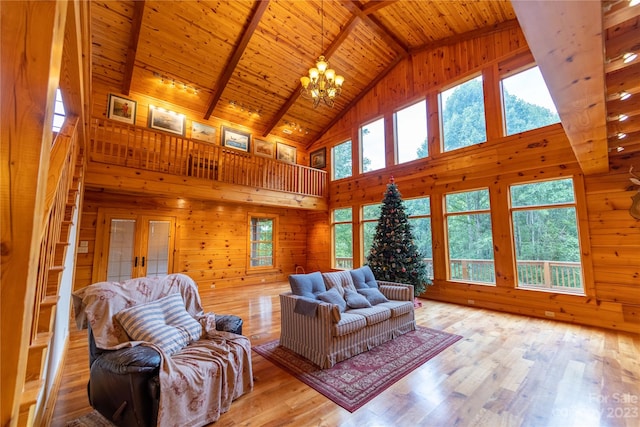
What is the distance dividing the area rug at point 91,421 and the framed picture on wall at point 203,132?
6353 mm

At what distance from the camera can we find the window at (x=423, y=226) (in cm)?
595

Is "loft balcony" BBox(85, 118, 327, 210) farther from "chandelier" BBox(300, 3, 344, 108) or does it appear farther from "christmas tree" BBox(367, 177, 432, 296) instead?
"christmas tree" BBox(367, 177, 432, 296)

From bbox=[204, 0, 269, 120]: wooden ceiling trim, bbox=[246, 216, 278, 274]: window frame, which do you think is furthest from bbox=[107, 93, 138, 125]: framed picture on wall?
bbox=[246, 216, 278, 274]: window frame

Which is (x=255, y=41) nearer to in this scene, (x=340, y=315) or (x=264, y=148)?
(x=264, y=148)

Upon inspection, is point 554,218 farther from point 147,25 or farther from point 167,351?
point 147,25

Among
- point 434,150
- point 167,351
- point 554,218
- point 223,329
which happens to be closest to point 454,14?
point 434,150

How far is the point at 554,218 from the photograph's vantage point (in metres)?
4.48

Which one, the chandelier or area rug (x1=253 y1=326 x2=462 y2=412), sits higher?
the chandelier

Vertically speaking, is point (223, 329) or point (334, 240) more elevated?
point (334, 240)

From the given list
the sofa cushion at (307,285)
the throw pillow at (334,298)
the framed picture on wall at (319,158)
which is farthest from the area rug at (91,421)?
the framed picture on wall at (319,158)

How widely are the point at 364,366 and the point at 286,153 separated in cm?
726

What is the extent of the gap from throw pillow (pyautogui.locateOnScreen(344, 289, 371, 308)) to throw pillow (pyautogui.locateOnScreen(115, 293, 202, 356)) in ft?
5.90

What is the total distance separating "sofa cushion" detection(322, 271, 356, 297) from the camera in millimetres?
3568

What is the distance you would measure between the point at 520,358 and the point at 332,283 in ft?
7.40
